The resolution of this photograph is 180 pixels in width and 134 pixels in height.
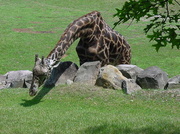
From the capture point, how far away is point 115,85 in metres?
12.1

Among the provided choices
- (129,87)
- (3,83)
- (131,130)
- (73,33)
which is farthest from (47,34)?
(131,130)

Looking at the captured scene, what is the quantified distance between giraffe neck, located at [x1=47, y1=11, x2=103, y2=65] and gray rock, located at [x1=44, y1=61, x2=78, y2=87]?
975mm

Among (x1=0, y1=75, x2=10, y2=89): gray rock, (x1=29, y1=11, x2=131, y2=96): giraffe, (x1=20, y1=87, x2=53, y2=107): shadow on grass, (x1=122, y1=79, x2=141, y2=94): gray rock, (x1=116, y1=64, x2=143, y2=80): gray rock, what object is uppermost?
(x1=29, y1=11, x2=131, y2=96): giraffe

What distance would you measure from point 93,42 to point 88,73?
A: 5.23 ft

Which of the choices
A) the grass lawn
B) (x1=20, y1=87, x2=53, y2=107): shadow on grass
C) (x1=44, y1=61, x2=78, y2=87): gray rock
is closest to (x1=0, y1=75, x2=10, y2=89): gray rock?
the grass lawn

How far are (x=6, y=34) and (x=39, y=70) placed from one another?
16433 millimetres

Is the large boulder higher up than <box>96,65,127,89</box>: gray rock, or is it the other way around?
<box>96,65,127,89</box>: gray rock

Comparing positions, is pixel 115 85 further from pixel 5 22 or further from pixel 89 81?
pixel 5 22

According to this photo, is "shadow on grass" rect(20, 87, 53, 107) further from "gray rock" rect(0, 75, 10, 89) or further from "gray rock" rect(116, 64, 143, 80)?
"gray rock" rect(116, 64, 143, 80)

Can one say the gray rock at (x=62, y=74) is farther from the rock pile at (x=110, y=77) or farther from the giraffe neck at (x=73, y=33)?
the giraffe neck at (x=73, y=33)

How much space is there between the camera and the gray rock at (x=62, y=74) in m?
12.8

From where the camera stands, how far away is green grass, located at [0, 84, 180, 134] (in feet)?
26.3

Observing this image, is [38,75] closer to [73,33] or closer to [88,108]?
[88,108]

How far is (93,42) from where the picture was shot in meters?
13.7
